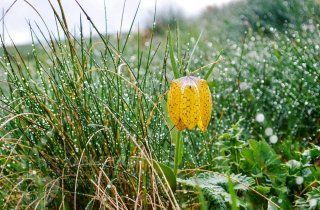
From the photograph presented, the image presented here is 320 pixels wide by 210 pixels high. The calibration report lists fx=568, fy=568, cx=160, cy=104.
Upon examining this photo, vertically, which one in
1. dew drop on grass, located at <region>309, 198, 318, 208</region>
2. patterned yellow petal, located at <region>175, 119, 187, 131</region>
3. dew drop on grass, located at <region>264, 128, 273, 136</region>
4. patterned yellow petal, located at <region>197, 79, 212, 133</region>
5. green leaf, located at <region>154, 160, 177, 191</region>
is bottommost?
dew drop on grass, located at <region>309, 198, 318, 208</region>

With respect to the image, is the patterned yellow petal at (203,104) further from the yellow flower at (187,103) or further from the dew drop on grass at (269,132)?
the dew drop on grass at (269,132)

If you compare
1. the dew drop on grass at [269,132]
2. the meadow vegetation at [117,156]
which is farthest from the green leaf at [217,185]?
the dew drop on grass at [269,132]

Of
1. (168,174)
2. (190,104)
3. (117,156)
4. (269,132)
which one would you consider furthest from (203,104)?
(269,132)

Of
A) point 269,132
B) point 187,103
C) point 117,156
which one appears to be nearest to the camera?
point 187,103

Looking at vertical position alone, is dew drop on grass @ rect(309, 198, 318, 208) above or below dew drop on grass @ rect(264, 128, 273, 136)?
below

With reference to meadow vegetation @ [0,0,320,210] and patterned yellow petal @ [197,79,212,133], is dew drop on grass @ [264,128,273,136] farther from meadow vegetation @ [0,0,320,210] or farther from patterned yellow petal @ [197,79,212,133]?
patterned yellow petal @ [197,79,212,133]

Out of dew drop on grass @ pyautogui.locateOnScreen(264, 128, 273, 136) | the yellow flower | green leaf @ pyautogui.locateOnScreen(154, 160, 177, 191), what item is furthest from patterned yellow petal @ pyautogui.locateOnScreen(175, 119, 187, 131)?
dew drop on grass @ pyautogui.locateOnScreen(264, 128, 273, 136)

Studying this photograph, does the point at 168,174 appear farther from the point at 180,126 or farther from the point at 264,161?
the point at 264,161

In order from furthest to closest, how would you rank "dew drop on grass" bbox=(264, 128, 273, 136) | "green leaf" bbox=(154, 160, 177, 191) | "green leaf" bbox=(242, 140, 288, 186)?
"dew drop on grass" bbox=(264, 128, 273, 136) → "green leaf" bbox=(242, 140, 288, 186) → "green leaf" bbox=(154, 160, 177, 191)

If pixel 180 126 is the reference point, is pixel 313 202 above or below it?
below
